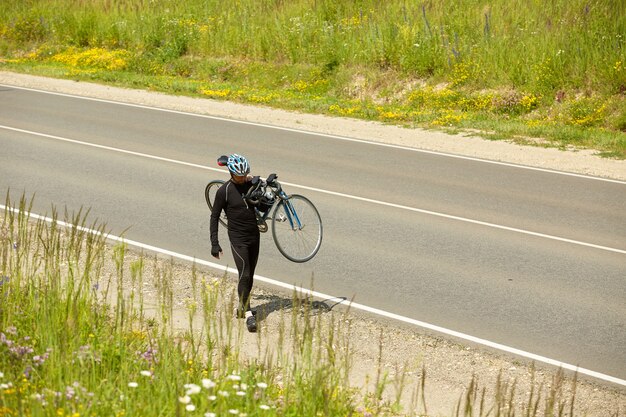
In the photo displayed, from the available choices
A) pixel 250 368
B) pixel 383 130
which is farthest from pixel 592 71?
pixel 250 368

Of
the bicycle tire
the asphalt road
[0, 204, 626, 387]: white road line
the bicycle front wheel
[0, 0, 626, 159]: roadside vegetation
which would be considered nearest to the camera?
[0, 204, 626, 387]: white road line

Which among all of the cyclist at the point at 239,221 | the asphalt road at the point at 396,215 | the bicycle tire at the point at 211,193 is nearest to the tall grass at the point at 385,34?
the asphalt road at the point at 396,215

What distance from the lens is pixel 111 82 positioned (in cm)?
2797

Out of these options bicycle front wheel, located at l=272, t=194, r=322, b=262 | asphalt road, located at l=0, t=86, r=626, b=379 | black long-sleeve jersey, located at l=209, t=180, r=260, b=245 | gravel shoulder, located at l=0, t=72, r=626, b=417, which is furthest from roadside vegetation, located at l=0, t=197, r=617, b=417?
bicycle front wheel, located at l=272, t=194, r=322, b=262

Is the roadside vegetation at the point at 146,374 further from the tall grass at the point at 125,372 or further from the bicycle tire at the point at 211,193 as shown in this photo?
the bicycle tire at the point at 211,193

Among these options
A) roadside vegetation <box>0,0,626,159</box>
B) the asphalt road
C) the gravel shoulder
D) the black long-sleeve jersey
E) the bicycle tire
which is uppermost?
roadside vegetation <box>0,0,626,159</box>

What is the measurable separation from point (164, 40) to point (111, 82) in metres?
4.09

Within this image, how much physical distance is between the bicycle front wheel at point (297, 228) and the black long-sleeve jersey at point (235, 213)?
1.43 meters

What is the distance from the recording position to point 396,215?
46.2 feet

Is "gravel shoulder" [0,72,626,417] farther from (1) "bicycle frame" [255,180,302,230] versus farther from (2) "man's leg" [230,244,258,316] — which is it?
(1) "bicycle frame" [255,180,302,230]

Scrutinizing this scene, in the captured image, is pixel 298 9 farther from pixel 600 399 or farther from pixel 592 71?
pixel 600 399

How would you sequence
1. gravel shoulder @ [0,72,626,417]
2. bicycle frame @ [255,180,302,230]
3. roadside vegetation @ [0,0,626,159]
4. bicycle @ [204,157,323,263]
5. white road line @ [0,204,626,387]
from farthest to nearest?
roadside vegetation @ [0,0,626,159] < bicycle @ [204,157,323,263] < bicycle frame @ [255,180,302,230] < white road line @ [0,204,626,387] < gravel shoulder @ [0,72,626,417]

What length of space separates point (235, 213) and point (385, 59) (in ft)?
56.4

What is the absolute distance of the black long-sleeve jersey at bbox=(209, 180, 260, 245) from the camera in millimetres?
9836
